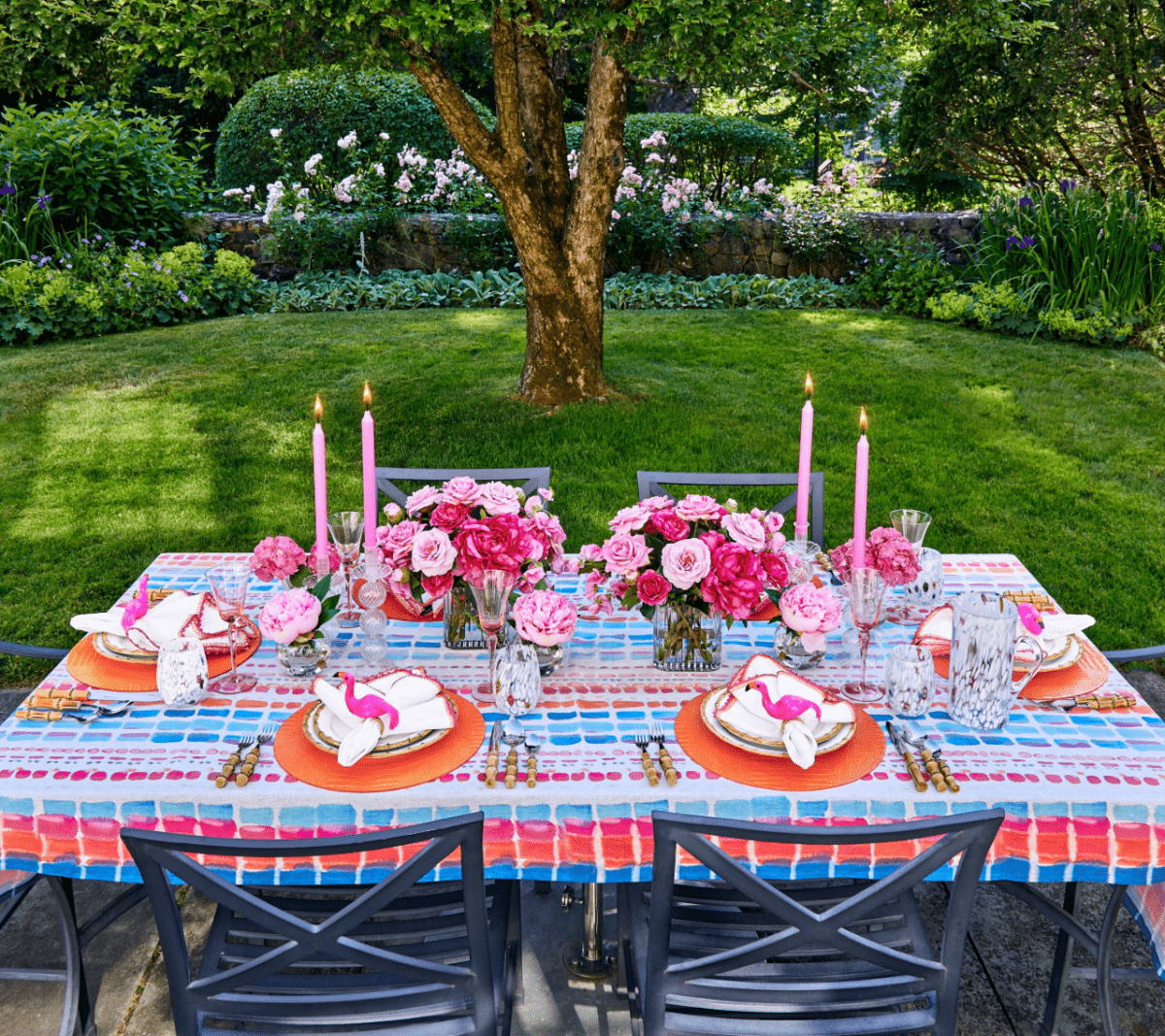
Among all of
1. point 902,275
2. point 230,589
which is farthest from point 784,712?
point 902,275

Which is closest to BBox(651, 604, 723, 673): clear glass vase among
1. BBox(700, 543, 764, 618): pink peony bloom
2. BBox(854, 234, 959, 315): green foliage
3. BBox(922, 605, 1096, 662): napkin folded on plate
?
BBox(700, 543, 764, 618): pink peony bloom

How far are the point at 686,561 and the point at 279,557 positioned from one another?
1014 mm

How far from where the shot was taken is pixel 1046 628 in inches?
92.3

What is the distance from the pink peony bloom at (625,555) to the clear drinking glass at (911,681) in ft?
1.84

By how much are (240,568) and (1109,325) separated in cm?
733

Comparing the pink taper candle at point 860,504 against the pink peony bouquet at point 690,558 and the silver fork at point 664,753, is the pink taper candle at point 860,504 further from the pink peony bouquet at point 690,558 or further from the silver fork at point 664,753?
the silver fork at point 664,753

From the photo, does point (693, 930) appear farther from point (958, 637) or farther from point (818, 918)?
point (958, 637)

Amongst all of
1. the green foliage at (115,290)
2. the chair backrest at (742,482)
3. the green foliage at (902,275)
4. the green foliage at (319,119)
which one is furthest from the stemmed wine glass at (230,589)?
the green foliage at (319,119)

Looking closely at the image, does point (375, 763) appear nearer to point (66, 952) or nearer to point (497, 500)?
point (497, 500)

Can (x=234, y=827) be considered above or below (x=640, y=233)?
below

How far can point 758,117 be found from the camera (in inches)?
600

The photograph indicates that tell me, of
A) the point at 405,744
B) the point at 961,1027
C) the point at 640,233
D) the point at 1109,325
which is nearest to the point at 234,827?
the point at 405,744

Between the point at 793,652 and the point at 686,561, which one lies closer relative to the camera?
the point at 686,561

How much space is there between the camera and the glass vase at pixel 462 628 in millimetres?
2428
